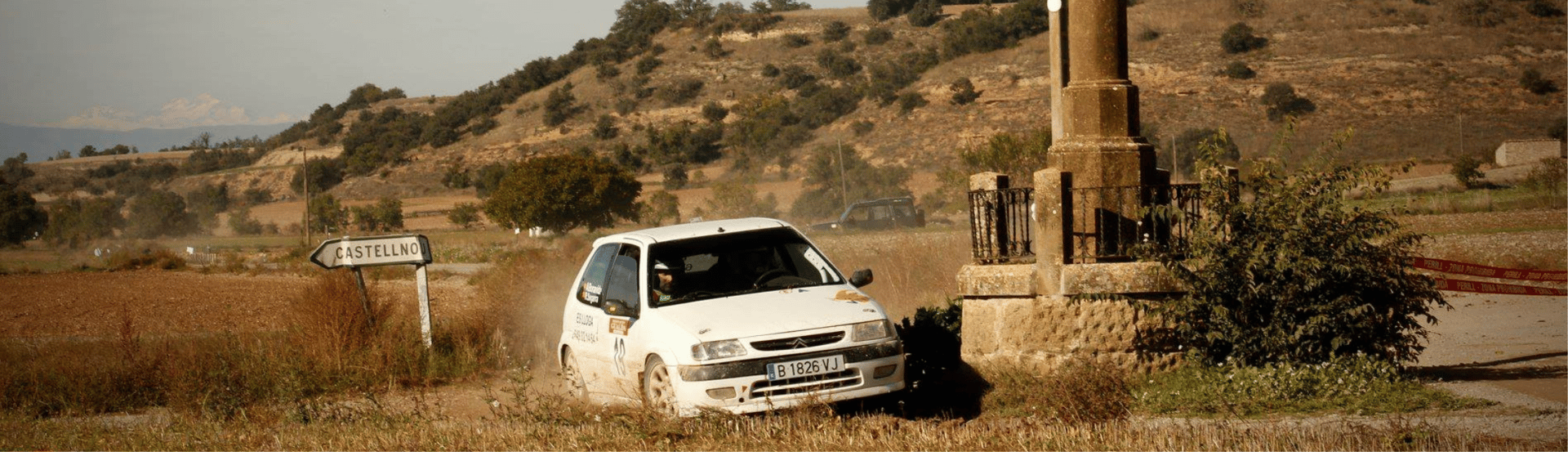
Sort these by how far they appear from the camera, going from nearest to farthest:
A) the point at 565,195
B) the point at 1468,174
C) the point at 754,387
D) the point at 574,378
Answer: the point at 754,387, the point at 574,378, the point at 1468,174, the point at 565,195

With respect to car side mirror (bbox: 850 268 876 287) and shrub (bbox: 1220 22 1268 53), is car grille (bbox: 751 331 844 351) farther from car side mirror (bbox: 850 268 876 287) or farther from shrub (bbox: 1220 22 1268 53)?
shrub (bbox: 1220 22 1268 53)

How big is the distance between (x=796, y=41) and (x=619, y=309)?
96.8 m

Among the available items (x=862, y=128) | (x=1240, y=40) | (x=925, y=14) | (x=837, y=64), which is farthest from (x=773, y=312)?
(x=925, y=14)

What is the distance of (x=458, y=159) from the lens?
9112 centimetres

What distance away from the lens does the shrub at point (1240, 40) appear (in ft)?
253

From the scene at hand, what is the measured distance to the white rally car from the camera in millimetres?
8648

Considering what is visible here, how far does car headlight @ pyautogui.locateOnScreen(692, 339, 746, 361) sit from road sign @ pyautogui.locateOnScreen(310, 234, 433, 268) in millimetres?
6843

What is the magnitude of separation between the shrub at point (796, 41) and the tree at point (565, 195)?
159ft

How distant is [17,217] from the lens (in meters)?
58.5

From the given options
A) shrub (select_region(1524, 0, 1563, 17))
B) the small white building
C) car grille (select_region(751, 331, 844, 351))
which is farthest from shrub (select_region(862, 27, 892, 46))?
car grille (select_region(751, 331, 844, 351))

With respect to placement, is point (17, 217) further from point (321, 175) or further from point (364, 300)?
point (364, 300)

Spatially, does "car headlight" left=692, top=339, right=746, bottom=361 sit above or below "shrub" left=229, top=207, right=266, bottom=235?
above

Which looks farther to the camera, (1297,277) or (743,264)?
(743,264)

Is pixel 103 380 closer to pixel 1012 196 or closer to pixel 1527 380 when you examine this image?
pixel 1012 196
